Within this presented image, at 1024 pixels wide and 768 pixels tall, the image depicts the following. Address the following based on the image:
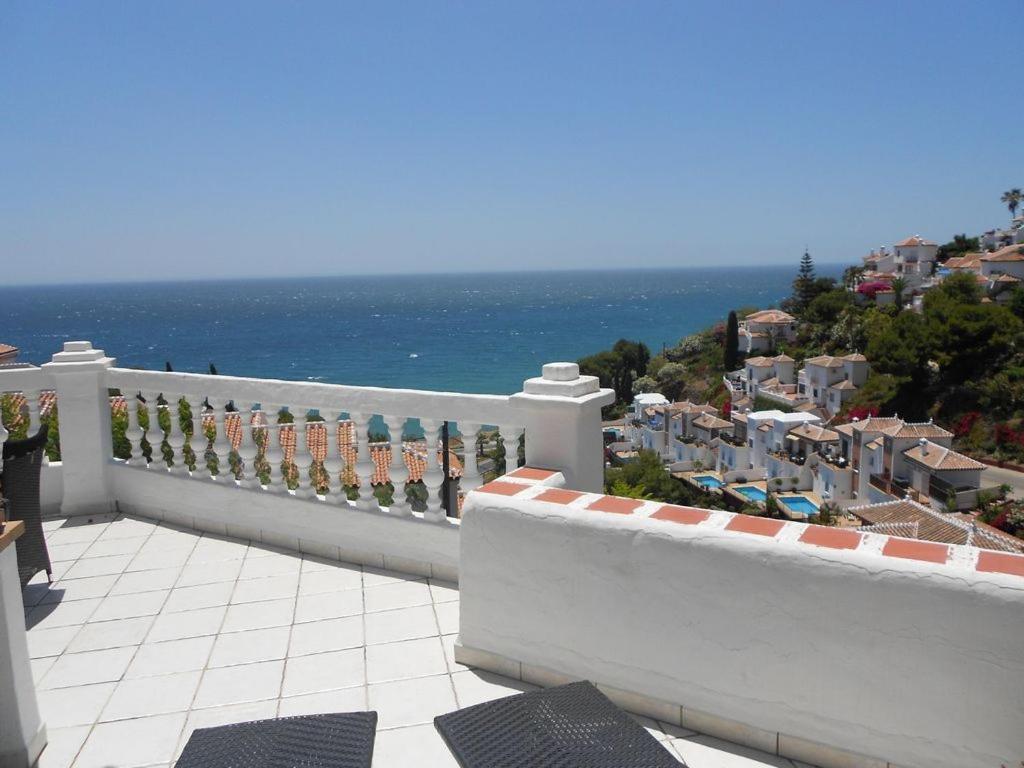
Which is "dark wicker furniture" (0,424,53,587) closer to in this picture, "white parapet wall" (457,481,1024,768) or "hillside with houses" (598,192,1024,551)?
"white parapet wall" (457,481,1024,768)

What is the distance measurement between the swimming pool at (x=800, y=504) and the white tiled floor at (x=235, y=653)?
3854cm

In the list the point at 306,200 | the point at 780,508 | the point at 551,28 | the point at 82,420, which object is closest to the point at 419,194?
the point at 306,200

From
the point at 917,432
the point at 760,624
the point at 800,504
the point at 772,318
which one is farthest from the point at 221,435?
the point at 772,318

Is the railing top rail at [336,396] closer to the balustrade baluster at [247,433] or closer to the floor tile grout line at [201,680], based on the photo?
the balustrade baluster at [247,433]

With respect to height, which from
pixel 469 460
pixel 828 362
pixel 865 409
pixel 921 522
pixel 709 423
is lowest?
pixel 709 423

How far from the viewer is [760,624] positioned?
2.32m

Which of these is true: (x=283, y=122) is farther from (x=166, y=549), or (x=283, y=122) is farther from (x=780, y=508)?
(x=780, y=508)

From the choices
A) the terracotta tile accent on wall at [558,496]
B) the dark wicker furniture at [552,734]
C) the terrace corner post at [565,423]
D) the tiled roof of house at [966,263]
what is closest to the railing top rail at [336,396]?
the terrace corner post at [565,423]

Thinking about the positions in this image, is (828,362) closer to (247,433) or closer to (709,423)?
(709,423)

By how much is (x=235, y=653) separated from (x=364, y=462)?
128 centimetres

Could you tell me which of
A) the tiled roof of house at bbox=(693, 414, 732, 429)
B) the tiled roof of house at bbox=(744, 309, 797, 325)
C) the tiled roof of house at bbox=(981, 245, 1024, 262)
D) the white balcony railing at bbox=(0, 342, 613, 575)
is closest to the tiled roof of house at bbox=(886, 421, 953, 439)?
the tiled roof of house at bbox=(693, 414, 732, 429)

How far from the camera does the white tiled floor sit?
8.59 feet

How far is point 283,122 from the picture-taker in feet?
80.3

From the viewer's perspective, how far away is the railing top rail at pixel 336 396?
149 inches
